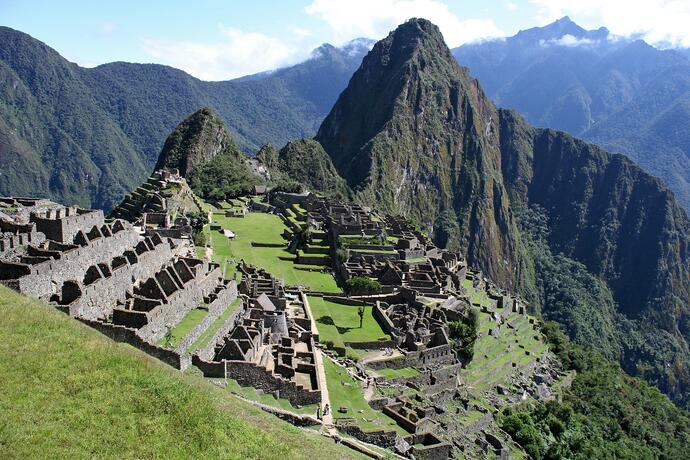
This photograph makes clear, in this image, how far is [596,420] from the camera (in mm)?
59250

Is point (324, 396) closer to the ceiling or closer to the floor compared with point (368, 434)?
closer to the ceiling

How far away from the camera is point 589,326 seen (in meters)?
158

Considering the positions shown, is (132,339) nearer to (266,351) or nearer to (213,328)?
(213,328)

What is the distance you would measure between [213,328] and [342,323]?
15502mm

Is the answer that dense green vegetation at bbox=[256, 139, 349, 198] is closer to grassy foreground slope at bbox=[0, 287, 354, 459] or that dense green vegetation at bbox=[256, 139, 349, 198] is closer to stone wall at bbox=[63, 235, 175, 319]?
stone wall at bbox=[63, 235, 175, 319]

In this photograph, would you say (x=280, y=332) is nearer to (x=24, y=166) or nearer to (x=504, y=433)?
(x=504, y=433)

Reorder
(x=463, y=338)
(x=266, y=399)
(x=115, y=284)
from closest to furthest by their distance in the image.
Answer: (x=266, y=399) → (x=115, y=284) → (x=463, y=338)

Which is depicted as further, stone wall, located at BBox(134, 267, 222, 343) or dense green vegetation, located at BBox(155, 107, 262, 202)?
dense green vegetation, located at BBox(155, 107, 262, 202)

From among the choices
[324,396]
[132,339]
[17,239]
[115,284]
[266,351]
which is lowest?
[324,396]

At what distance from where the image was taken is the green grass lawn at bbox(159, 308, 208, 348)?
86.1ft

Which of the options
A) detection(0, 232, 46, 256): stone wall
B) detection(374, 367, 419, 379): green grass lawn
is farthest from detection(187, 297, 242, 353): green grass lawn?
detection(374, 367, 419, 379): green grass lawn

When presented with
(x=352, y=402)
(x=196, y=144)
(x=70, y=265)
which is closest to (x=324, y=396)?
(x=352, y=402)

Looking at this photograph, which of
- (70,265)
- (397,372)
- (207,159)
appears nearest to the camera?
(70,265)

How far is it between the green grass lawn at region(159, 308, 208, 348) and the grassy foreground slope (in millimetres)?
6949
